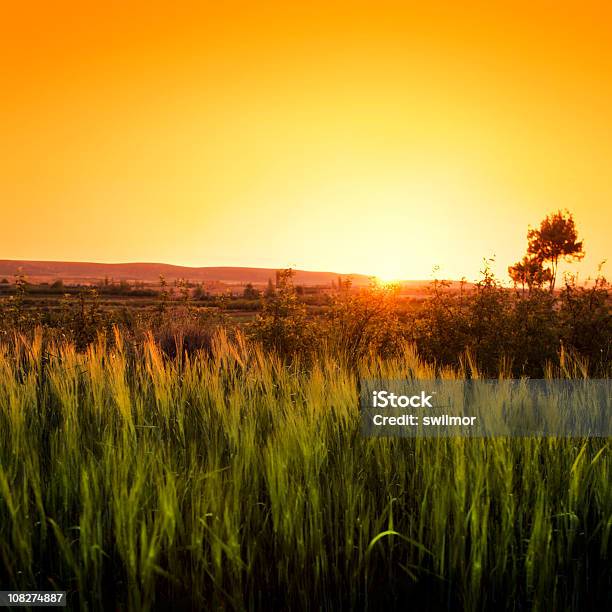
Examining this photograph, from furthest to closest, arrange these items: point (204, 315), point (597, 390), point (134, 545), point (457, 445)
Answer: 1. point (204, 315)
2. point (597, 390)
3. point (457, 445)
4. point (134, 545)

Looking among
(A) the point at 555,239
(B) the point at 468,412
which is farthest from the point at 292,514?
(A) the point at 555,239

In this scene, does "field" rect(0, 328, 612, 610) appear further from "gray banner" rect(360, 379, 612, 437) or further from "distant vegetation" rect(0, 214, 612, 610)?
"gray banner" rect(360, 379, 612, 437)

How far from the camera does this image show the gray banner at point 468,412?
14.0 feet

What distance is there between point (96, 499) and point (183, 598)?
2.08ft

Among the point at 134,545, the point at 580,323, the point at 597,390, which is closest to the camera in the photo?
the point at 134,545

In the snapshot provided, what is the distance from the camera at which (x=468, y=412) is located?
458 centimetres

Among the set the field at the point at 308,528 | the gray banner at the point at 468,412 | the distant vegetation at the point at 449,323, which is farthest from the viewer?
the distant vegetation at the point at 449,323

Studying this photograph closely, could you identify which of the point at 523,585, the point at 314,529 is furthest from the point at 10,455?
the point at 523,585

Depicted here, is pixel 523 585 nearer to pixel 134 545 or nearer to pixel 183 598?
pixel 183 598

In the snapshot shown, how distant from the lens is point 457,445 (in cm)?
373

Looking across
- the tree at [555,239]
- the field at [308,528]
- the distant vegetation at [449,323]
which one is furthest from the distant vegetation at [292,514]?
the tree at [555,239]

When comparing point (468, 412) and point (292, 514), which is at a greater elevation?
point (468, 412)

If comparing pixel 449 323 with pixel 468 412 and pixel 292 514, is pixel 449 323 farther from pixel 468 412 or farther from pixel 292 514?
pixel 292 514

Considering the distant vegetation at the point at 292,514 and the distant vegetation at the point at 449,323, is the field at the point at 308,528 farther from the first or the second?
the distant vegetation at the point at 449,323
